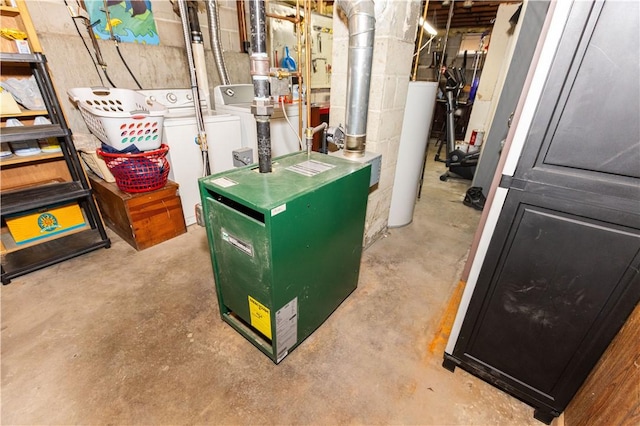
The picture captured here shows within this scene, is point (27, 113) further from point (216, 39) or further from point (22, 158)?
point (216, 39)

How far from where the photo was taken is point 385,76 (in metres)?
1.75

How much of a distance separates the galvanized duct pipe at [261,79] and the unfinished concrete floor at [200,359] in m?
0.99

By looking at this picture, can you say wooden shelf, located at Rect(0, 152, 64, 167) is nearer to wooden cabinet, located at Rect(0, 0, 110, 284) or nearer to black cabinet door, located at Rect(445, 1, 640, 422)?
wooden cabinet, located at Rect(0, 0, 110, 284)

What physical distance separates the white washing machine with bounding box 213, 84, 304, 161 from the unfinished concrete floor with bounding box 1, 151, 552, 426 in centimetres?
124

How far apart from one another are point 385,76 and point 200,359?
194 cm

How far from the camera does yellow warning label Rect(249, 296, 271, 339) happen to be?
1234 mm

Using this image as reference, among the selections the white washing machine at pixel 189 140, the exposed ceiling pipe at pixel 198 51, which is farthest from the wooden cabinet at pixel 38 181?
the exposed ceiling pipe at pixel 198 51

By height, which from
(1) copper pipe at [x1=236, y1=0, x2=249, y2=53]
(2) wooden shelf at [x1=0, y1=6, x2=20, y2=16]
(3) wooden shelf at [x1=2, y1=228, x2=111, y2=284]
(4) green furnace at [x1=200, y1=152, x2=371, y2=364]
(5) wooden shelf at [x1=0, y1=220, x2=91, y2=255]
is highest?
(1) copper pipe at [x1=236, y1=0, x2=249, y2=53]

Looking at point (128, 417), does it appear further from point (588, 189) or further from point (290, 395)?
point (588, 189)

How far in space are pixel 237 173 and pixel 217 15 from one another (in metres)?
2.31

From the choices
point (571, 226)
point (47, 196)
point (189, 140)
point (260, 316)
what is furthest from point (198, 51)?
point (571, 226)

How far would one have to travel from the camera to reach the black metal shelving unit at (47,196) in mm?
1655

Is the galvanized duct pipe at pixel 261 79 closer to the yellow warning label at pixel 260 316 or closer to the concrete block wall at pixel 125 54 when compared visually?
the yellow warning label at pixel 260 316

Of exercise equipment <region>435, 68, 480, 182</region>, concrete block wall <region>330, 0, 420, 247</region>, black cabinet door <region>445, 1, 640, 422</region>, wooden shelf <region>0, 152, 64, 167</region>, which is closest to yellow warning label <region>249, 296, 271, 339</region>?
black cabinet door <region>445, 1, 640, 422</region>
